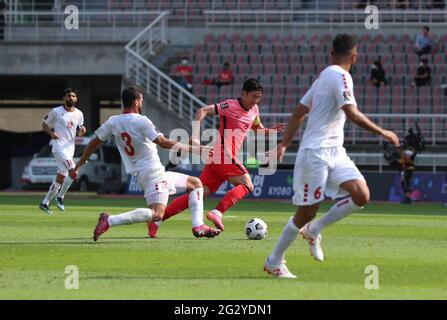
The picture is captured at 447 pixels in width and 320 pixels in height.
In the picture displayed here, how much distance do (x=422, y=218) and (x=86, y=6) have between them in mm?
24651

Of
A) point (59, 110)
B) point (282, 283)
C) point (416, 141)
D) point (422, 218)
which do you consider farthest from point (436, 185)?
point (282, 283)

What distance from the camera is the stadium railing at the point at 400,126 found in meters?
35.4

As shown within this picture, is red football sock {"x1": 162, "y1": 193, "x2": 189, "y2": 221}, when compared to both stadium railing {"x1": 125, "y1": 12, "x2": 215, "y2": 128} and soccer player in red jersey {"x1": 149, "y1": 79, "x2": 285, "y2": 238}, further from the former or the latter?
stadium railing {"x1": 125, "y1": 12, "x2": 215, "y2": 128}

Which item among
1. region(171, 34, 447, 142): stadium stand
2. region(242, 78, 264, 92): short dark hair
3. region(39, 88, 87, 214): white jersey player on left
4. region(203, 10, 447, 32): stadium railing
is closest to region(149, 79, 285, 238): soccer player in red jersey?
region(242, 78, 264, 92): short dark hair

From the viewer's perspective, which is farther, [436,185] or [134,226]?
[436,185]

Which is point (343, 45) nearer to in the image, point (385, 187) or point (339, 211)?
point (339, 211)

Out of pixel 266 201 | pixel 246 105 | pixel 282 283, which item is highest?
pixel 246 105

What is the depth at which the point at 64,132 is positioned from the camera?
2406 centimetres

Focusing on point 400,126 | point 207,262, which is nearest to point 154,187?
point 207,262

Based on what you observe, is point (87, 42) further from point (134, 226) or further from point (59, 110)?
point (134, 226)

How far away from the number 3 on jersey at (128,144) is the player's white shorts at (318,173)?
421cm

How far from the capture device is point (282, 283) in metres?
10.9

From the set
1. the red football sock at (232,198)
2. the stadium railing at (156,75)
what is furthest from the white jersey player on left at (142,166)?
the stadium railing at (156,75)
